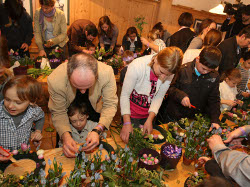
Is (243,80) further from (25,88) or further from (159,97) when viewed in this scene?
(25,88)

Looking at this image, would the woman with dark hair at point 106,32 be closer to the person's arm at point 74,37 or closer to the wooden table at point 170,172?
the person's arm at point 74,37

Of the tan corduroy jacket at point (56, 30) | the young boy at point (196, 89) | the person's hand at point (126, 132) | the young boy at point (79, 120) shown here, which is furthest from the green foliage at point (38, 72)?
the young boy at point (196, 89)

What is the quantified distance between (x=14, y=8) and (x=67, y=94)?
2.19 meters

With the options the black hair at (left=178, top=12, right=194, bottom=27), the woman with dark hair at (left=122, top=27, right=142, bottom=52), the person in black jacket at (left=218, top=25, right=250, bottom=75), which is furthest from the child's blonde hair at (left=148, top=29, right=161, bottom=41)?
the person in black jacket at (left=218, top=25, right=250, bottom=75)

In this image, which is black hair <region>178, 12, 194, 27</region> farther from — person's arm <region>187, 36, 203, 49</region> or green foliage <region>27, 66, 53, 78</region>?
green foliage <region>27, 66, 53, 78</region>

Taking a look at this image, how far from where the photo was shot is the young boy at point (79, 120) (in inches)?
74.5

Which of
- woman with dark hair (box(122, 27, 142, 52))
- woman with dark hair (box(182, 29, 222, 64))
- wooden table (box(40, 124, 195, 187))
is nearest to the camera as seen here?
wooden table (box(40, 124, 195, 187))

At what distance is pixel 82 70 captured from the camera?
1.39 m

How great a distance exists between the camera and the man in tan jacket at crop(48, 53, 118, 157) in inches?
55.6

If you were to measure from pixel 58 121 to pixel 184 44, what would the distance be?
279 cm

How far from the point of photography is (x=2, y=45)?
1545 mm

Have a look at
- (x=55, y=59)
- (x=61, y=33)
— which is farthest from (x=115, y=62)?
(x=61, y=33)

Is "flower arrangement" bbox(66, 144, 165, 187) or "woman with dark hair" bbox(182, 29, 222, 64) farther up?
"woman with dark hair" bbox(182, 29, 222, 64)

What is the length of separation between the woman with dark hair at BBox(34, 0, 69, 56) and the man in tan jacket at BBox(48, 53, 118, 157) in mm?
1929
